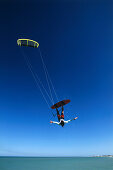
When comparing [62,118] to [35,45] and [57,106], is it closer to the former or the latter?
[57,106]

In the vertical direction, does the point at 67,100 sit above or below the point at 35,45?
below

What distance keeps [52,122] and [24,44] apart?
7.31 metres

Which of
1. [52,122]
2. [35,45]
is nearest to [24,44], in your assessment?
[35,45]

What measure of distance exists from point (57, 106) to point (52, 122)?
6.50 ft

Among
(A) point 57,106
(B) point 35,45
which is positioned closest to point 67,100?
(A) point 57,106

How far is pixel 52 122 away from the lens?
1109 cm

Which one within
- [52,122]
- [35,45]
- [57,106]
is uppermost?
[35,45]

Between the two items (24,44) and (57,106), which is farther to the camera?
(57,106)

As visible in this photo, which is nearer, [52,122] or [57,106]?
[52,122]

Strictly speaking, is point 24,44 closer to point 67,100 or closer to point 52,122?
point 67,100

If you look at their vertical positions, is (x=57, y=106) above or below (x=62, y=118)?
above

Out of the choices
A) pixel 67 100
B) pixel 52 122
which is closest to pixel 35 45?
pixel 67 100

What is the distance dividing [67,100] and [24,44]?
21.2ft

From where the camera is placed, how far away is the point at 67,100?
473 inches
